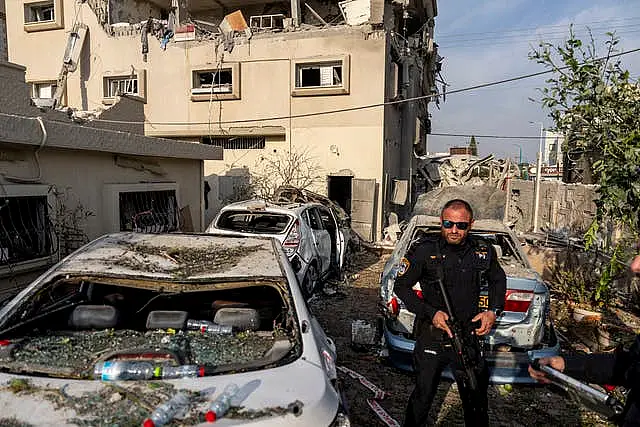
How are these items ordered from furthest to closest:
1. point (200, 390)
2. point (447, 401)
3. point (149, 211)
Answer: point (149, 211), point (447, 401), point (200, 390)

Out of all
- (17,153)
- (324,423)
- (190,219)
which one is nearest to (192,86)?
(190,219)

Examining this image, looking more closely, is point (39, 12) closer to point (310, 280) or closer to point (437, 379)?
point (310, 280)

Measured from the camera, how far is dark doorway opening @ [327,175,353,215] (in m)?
13.9

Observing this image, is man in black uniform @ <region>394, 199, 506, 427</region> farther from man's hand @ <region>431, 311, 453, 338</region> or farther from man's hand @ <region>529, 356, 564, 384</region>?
man's hand @ <region>529, 356, 564, 384</region>

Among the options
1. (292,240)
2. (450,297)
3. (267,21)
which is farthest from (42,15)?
(450,297)

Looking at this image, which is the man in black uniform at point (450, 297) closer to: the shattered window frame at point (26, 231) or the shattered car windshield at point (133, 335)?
the shattered car windshield at point (133, 335)

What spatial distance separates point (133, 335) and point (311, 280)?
4.40 meters

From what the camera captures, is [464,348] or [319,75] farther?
[319,75]

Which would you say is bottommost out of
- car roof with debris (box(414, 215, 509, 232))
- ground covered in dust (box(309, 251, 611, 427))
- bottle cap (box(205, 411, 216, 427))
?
ground covered in dust (box(309, 251, 611, 427))

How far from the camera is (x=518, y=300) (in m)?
3.84

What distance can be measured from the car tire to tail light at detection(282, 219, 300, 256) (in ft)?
1.63

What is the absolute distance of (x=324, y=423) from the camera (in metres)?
1.85

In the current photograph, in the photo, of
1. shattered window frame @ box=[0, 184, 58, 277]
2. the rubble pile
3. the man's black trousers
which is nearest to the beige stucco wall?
the rubble pile

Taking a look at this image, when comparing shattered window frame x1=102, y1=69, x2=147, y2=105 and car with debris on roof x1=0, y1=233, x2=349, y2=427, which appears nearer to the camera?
car with debris on roof x1=0, y1=233, x2=349, y2=427
